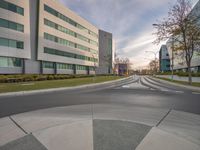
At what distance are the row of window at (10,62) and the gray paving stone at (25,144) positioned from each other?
30626 mm

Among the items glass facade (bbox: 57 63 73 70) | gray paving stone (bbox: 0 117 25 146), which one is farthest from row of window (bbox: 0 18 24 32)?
gray paving stone (bbox: 0 117 25 146)

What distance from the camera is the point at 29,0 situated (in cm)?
3478

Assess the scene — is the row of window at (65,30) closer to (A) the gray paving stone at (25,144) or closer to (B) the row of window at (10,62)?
(B) the row of window at (10,62)

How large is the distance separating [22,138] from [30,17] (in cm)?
3788

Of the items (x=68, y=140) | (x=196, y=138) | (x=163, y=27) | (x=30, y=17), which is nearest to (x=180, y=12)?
(x=163, y=27)

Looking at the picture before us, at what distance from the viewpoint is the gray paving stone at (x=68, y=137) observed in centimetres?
331

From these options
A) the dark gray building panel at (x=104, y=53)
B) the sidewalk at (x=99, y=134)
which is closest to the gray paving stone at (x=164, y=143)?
the sidewalk at (x=99, y=134)

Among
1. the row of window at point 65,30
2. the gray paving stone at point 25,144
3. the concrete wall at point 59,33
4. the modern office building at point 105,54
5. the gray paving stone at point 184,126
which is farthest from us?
the modern office building at point 105,54

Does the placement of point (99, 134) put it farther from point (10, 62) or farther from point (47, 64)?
point (47, 64)

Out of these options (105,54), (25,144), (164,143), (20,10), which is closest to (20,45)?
(20,10)

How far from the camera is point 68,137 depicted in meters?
3.75

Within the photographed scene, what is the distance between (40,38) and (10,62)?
9.62 m

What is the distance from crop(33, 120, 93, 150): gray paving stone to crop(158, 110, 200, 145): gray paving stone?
232cm

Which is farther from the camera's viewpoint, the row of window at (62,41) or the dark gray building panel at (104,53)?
the dark gray building panel at (104,53)
